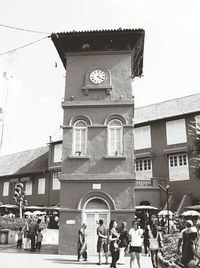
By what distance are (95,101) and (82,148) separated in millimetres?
2610

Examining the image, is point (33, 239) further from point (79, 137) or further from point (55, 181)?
point (55, 181)

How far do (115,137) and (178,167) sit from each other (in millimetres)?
14147

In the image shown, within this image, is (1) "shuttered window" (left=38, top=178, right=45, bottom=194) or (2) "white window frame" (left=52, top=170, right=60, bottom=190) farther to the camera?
(1) "shuttered window" (left=38, top=178, right=45, bottom=194)

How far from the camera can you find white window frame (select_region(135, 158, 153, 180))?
106 feet

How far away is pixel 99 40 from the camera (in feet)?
63.5

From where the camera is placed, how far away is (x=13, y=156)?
1997 inches

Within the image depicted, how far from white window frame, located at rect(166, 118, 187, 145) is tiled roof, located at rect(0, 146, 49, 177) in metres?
15.8

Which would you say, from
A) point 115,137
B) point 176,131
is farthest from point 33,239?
point 176,131

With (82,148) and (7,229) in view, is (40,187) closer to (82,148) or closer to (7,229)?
(7,229)

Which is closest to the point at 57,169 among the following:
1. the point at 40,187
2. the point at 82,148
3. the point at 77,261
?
the point at 40,187

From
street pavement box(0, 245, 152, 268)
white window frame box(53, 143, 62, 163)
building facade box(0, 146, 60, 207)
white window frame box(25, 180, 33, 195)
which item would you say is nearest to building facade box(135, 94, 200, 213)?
white window frame box(53, 143, 62, 163)

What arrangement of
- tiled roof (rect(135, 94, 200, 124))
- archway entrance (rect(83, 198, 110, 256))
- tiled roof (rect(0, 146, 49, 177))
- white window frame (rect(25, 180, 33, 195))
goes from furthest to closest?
1. tiled roof (rect(0, 146, 49, 177))
2. white window frame (rect(25, 180, 33, 195))
3. tiled roof (rect(135, 94, 200, 124))
4. archway entrance (rect(83, 198, 110, 256))

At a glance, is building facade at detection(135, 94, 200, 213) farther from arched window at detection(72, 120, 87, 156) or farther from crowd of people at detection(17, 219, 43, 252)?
arched window at detection(72, 120, 87, 156)

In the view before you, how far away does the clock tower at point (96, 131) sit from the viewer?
17156 millimetres
